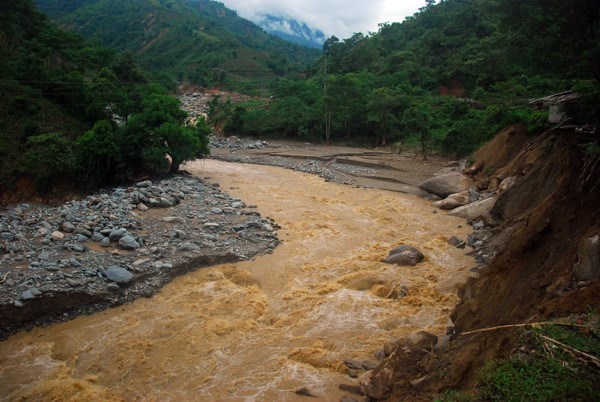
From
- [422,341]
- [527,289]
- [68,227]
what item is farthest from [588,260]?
[68,227]

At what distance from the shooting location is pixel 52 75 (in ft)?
77.1

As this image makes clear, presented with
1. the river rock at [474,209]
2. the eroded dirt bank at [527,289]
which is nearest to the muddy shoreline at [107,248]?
the river rock at [474,209]

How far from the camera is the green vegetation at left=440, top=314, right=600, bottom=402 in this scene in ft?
12.2

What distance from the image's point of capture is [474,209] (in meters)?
15.8

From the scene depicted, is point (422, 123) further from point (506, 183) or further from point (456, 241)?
point (456, 241)

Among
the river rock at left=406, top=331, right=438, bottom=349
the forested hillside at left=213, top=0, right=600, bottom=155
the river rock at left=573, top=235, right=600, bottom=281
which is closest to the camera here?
the river rock at left=573, top=235, right=600, bottom=281

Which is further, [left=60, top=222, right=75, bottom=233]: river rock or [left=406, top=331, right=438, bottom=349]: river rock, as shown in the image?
[left=60, top=222, right=75, bottom=233]: river rock

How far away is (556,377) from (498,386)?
1.79ft

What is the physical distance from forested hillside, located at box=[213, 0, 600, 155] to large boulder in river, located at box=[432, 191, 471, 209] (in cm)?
396

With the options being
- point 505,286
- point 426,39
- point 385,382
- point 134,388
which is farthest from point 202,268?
point 426,39

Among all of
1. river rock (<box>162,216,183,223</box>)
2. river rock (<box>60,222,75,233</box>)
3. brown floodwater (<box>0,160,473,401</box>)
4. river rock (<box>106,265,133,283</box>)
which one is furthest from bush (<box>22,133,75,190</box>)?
brown floodwater (<box>0,160,473,401</box>)

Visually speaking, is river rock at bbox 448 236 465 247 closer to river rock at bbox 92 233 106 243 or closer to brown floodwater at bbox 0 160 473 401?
brown floodwater at bbox 0 160 473 401

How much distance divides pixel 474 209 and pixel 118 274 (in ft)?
42.6

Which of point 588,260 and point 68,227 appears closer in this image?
point 588,260
